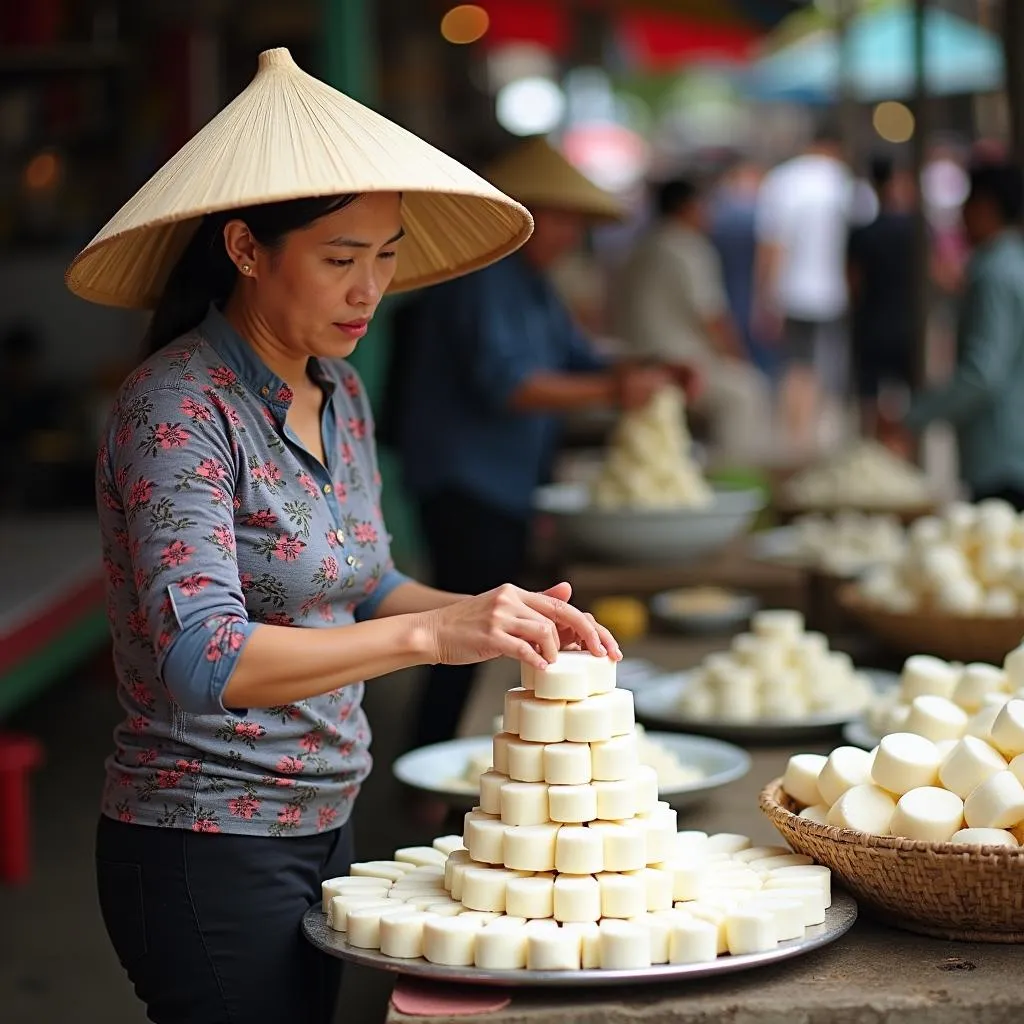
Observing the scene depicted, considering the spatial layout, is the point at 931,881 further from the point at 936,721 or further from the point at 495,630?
the point at 495,630

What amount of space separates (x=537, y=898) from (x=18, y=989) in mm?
2940

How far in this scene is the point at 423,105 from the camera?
46.3 feet

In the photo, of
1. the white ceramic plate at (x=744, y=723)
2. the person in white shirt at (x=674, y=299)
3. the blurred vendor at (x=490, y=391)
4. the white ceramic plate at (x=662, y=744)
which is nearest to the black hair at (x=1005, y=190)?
the blurred vendor at (x=490, y=391)

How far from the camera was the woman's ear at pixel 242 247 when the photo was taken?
215cm

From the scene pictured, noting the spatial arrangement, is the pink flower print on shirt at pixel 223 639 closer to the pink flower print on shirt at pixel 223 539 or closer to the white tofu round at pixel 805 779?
the pink flower print on shirt at pixel 223 539

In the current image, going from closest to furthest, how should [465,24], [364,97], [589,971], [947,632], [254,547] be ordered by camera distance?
[589,971], [254,547], [947,632], [364,97], [465,24]

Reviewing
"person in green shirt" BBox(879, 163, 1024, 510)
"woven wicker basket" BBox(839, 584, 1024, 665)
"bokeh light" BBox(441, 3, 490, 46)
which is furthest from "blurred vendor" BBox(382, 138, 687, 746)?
"bokeh light" BBox(441, 3, 490, 46)

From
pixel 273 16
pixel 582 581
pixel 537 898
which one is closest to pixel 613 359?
pixel 582 581

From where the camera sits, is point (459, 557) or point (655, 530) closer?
point (655, 530)

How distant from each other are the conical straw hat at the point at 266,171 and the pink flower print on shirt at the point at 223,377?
203 millimetres

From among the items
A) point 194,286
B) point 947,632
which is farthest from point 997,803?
point 947,632

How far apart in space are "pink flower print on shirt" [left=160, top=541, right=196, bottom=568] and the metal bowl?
2814mm

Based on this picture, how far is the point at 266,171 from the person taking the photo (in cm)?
202

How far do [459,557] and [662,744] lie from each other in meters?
2.52
